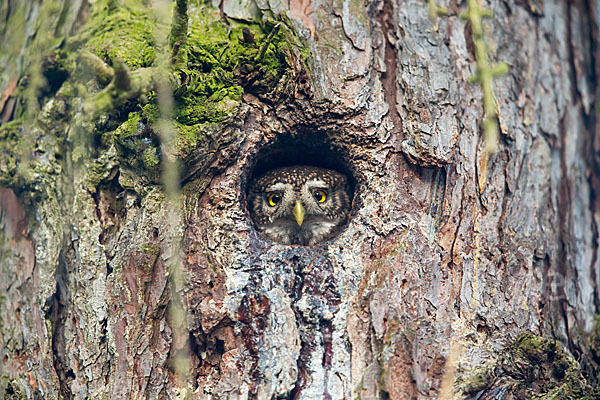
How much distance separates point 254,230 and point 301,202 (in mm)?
983

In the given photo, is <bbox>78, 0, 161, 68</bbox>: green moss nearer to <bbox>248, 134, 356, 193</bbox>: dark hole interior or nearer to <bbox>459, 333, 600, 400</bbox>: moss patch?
<bbox>248, 134, 356, 193</bbox>: dark hole interior

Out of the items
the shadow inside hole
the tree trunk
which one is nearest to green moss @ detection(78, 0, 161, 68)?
the tree trunk

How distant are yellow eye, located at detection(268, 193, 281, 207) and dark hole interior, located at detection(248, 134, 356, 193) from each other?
0.20 m

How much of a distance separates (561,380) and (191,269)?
1.90m

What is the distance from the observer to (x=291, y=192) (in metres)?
4.05

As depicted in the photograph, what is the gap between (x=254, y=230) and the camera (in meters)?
3.12

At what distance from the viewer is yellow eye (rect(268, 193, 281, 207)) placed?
4.13 metres

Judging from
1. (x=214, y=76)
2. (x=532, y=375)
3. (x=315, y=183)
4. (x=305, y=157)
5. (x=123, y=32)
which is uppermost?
(x=123, y=32)

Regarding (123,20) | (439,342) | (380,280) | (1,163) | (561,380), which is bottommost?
(561,380)

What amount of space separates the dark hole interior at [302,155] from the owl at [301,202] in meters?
0.08

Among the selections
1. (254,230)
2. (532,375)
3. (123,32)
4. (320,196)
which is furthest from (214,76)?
(532,375)

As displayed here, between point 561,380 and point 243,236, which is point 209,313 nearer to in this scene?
point 243,236

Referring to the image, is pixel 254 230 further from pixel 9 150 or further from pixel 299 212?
pixel 9 150

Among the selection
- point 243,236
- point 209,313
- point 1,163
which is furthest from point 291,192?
point 1,163
